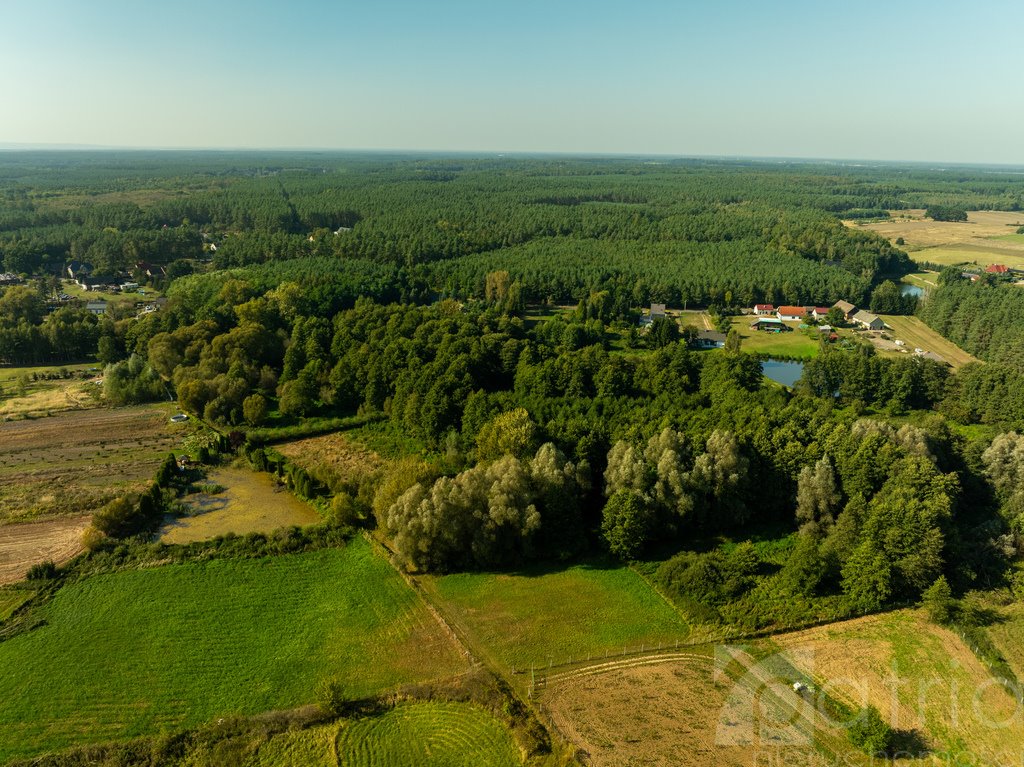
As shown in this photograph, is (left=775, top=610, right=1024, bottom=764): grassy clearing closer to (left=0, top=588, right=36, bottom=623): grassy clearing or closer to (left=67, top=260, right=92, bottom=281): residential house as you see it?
(left=0, top=588, right=36, bottom=623): grassy clearing

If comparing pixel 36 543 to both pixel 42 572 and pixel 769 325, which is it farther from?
pixel 769 325

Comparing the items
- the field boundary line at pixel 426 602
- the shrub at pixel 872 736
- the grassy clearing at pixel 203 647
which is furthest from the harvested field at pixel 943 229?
the grassy clearing at pixel 203 647

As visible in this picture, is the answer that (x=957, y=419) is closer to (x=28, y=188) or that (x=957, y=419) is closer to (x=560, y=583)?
(x=560, y=583)

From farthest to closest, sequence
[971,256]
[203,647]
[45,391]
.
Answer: [971,256], [45,391], [203,647]

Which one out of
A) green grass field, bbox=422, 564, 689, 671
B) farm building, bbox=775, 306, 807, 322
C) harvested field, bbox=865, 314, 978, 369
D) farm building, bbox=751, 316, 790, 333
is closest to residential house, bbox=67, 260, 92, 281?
green grass field, bbox=422, 564, 689, 671

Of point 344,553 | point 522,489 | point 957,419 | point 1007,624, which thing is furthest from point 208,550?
point 957,419

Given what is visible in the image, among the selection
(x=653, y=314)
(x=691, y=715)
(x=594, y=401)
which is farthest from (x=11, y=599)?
(x=653, y=314)
